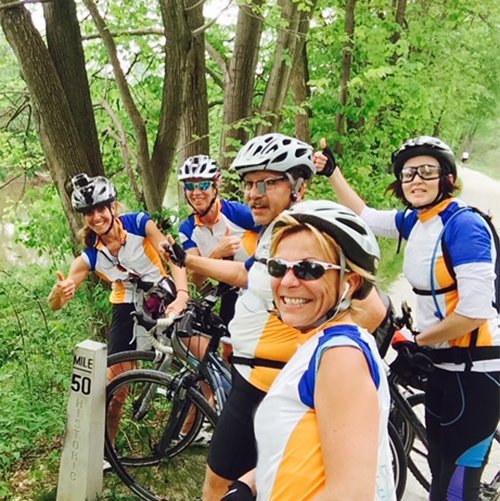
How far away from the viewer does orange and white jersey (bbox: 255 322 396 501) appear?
4.32ft

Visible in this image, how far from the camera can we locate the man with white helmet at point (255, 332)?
2336 mm

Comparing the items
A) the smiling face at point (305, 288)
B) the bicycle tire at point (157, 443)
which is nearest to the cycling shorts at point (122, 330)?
the bicycle tire at point (157, 443)

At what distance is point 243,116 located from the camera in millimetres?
7449

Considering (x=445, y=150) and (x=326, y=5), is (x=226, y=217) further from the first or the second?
(x=326, y=5)

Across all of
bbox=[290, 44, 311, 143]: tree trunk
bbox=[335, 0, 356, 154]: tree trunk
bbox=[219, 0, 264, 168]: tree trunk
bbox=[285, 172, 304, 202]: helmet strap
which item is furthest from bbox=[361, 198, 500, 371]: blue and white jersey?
bbox=[290, 44, 311, 143]: tree trunk

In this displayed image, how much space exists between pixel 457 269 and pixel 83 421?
7.53ft

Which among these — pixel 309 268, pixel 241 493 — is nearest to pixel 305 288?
pixel 309 268

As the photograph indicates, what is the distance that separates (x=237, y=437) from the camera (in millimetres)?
2422

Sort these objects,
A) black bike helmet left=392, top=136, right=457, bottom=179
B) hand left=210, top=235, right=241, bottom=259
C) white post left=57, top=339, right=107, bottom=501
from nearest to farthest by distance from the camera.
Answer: black bike helmet left=392, top=136, right=457, bottom=179
white post left=57, top=339, right=107, bottom=501
hand left=210, top=235, right=241, bottom=259

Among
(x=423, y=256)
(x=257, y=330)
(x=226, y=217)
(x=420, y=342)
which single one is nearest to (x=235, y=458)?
(x=257, y=330)

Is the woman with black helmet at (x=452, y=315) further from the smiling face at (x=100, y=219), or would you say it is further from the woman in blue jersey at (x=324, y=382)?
the smiling face at (x=100, y=219)

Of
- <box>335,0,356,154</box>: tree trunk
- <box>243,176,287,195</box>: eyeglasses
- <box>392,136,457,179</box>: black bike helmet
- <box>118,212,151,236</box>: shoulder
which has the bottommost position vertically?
<box>118,212,151,236</box>: shoulder

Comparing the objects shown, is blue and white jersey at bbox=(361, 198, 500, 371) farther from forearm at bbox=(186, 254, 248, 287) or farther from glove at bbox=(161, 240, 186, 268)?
glove at bbox=(161, 240, 186, 268)

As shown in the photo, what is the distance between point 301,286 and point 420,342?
1.50 metres
